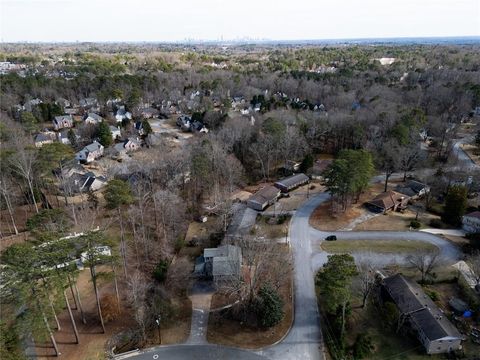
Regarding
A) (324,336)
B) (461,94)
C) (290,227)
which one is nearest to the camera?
(324,336)

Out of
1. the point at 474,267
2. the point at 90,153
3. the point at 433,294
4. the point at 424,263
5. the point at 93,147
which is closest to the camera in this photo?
the point at 433,294

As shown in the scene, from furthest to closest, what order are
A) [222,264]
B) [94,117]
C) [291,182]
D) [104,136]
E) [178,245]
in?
1. [94,117]
2. [104,136]
3. [291,182]
4. [178,245]
5. [222,264]

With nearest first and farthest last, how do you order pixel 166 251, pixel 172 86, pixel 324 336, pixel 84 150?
pixel 324 336 → pixel 166 251 → pixel 84 150 → pixel 172 86

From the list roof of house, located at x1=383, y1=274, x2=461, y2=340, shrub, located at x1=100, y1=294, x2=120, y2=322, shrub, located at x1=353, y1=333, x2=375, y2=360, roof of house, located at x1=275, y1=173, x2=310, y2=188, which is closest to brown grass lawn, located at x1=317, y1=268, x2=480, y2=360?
shrub, located at x1=353, y1=333, x2=375, y2=360

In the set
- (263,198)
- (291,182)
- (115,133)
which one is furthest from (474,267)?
(115,133)

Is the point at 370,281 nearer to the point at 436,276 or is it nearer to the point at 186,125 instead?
the point at 436,276

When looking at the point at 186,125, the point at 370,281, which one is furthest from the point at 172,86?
the point at 370,281

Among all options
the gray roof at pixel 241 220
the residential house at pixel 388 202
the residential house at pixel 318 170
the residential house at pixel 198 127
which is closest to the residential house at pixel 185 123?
the residential house at pixel 198 127

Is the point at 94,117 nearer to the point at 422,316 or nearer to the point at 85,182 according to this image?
the point at 85,182

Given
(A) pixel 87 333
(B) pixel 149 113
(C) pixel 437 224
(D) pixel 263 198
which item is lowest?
(A) pixel 87 333
